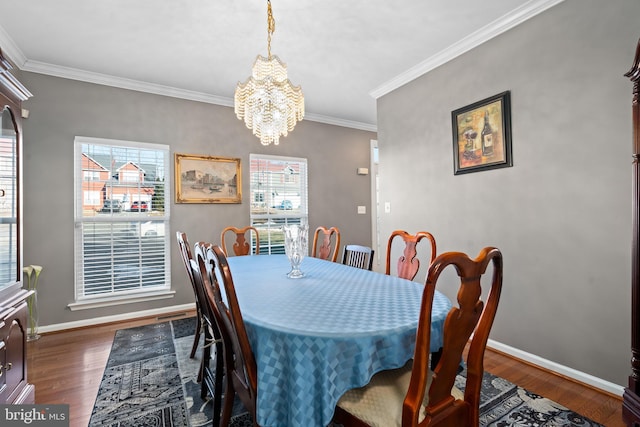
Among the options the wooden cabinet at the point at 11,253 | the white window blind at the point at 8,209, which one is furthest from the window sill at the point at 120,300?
the white window blind at the point at 8,209

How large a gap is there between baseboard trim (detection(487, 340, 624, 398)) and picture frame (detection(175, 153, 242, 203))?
3.20 meters

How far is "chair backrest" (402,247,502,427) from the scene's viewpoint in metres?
0.88

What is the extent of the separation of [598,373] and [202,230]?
3.75 m

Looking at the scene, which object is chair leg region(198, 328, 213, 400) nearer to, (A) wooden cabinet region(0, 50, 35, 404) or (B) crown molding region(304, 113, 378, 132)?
(A) wooden cabinet region(0, 50, 35, 404)

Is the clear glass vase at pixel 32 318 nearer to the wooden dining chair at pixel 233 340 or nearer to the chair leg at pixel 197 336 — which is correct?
the chair leg at pixel 197 336

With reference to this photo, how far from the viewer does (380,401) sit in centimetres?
110

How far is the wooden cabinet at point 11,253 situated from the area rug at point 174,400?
Answer: 17.2 inches

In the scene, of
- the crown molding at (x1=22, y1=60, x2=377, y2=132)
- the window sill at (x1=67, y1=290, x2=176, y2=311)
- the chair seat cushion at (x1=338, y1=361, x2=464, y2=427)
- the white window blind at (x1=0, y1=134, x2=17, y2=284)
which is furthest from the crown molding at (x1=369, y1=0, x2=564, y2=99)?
the window sill at (x1=67, y1=290, x2=176, y2=311)

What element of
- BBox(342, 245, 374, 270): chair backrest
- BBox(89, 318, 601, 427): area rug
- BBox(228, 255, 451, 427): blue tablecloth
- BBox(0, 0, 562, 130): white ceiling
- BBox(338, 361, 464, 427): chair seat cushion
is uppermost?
BBox(0, 0, 562, 130): white ceiling

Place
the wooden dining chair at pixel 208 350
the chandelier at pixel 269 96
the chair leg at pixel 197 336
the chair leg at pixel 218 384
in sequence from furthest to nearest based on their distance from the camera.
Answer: the chair leg at pixel 197 336, the chandelier at pixel 269 96, the chair leg at pixel 218 384, the wooden dining chair at pixel 208 350

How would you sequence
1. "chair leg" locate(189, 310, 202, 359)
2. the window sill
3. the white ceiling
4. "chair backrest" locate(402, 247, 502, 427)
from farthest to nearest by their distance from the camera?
1. the window sill
2. "chair leg" locate(189, 310, 202, 359)
3. the white ceiling
4. "chair backrest" locate(402, 247, 502, 427)

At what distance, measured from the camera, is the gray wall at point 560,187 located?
1.90 metres

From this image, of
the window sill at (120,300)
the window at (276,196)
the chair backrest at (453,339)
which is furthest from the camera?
the window at (276,196)

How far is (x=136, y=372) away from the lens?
2232mm
